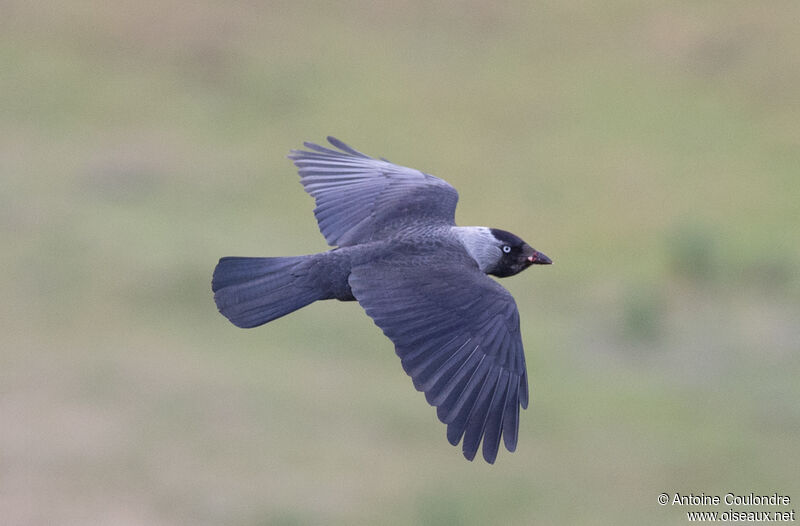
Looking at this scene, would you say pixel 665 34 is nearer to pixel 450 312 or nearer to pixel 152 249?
pixel 152 249

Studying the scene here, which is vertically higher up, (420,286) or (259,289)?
(259,289)

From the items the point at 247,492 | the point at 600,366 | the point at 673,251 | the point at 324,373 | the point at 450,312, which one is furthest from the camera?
the point at 673,251

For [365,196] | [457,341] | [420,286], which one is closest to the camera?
[457,341]

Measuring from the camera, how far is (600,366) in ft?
66.5

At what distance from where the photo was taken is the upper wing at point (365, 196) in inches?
354

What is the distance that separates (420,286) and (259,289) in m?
0.93

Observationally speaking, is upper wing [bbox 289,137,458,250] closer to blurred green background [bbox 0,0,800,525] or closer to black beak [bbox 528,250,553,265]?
black beak [bbox 528,250,553,265]

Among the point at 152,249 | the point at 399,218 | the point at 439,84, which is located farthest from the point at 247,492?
the point at 439,84

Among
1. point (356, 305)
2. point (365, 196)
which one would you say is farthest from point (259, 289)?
point (356, 305)

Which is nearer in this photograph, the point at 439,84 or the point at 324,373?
the point at 324,373

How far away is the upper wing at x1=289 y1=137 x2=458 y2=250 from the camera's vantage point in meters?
8.98

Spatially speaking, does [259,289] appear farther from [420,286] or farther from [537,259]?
[537,259]

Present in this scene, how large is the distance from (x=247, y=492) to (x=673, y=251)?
340 inches

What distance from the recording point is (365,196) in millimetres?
9297
